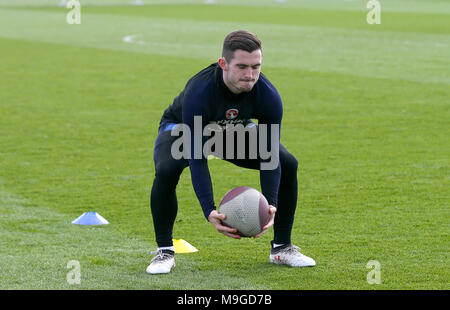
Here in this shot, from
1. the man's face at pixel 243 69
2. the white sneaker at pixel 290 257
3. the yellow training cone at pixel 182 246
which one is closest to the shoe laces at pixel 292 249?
the white sneaker at pixel 290 257

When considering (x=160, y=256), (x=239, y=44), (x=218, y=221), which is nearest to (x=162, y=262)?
(x=160, y=256)

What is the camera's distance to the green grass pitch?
7.06 m

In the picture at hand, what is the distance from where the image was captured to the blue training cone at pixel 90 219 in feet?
27.9

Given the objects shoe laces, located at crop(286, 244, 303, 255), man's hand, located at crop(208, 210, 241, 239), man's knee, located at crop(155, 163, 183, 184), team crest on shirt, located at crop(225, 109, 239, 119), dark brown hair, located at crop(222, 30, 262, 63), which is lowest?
shoe laces, located at crop(286, 244, 303, 255)

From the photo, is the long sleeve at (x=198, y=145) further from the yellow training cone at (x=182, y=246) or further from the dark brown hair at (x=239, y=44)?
the yellow training cone at (x=182, y=246)

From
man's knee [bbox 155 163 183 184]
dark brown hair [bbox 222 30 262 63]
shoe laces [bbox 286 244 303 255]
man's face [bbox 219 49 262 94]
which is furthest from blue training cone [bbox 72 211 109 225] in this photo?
dark brown hair [bbox 222 30 262 63]

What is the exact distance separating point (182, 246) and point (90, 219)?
1336 mm

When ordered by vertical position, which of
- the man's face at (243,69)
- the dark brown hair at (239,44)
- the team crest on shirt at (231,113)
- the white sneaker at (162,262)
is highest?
the dark brown hair at (239,44)

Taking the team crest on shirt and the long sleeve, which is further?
the team crest on shirt

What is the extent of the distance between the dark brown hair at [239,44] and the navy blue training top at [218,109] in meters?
0.31

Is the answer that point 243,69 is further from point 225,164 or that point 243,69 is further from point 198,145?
point 225,164

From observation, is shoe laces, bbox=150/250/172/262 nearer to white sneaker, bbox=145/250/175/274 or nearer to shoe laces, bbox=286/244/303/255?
white sneaker, bbox=145/250/175/274

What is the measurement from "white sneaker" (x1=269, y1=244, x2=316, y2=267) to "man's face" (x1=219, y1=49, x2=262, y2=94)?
5.03 ft
